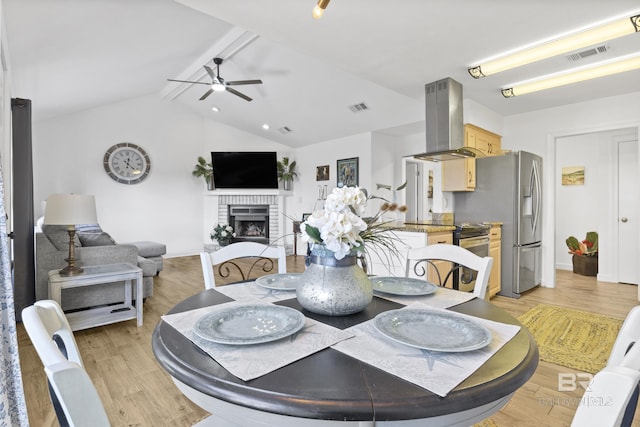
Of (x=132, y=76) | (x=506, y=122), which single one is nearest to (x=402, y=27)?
(x=506, y=122)

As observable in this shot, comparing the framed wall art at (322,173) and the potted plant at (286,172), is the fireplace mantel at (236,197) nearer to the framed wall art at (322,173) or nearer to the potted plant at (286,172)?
the potted plant at (286,172)

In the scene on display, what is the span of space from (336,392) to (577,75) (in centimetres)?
387

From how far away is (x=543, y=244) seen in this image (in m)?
4.47

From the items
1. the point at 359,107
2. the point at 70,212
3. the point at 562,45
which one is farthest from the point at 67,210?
the point at 562,45

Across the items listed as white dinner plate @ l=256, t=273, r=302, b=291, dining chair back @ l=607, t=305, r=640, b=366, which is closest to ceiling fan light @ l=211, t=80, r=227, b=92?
white dinner plate @ l=256, t=273, r=302, b=291

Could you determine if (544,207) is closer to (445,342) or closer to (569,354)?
(569,354)

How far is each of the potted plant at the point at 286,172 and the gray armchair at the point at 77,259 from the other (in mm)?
4204

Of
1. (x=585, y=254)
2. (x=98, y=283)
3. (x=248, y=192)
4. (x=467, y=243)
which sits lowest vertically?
(x=585, y=254)

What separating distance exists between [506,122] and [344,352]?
4.96 meters

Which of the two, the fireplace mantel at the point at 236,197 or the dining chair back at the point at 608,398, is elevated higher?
the fireplace mantel at the point at 236,197

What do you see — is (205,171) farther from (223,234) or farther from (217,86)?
(217,86)

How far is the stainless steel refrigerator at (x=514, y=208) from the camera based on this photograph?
3914 millimetres

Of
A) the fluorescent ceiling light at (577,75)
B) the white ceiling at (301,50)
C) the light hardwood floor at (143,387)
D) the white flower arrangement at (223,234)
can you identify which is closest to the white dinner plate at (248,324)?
the light hardwood floor at (143,387)

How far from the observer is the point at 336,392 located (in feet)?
2.05
